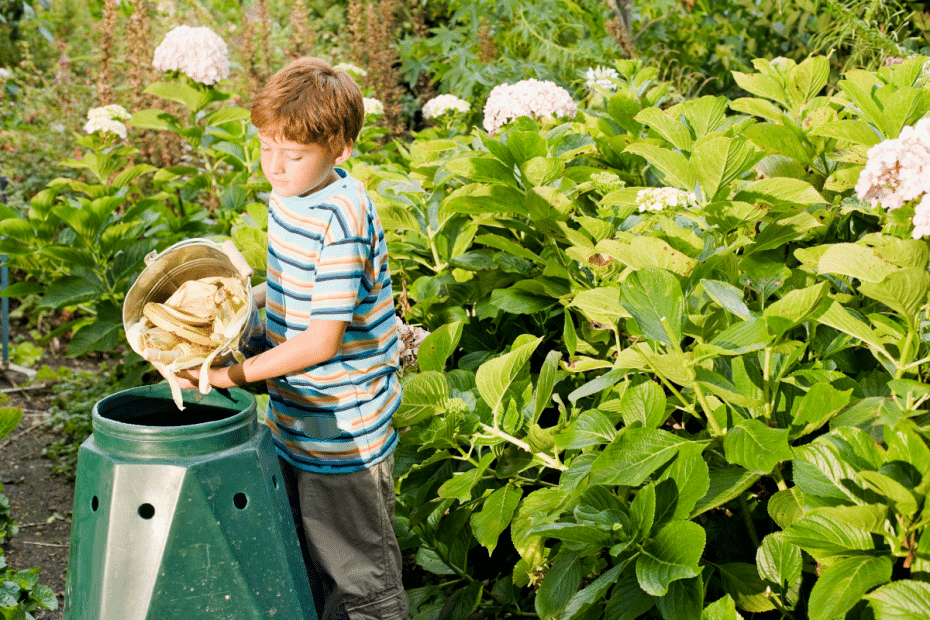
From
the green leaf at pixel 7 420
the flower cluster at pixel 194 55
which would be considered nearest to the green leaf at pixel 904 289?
the green leaf at pixel 7 420

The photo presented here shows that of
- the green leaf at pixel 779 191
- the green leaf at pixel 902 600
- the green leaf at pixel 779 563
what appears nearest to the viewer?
the green leaf at pixel 902 600

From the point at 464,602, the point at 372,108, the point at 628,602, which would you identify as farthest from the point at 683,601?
the point at 372,108

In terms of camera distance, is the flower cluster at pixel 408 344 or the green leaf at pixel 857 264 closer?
the green leaf at pixel 857 264

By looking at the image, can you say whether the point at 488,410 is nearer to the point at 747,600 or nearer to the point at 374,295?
the point at 374,295

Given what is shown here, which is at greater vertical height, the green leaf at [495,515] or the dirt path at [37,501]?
the green leaf at [495,515]

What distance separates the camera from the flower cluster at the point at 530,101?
2582 millimetres

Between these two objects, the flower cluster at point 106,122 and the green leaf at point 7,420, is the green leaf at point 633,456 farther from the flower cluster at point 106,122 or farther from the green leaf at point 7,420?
the flower cluster at point 106,122

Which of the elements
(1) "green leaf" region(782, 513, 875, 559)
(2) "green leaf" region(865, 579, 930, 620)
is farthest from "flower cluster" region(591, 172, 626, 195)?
(2) "green leaf" region(865, 579, 930, 620)

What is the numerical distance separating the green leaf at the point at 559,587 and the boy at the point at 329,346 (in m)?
0.34

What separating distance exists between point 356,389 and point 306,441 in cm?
14

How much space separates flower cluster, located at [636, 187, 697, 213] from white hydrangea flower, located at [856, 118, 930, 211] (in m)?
0.32

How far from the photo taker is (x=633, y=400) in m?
1.38

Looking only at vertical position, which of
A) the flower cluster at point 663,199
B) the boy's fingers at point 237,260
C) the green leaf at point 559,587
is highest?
the flower cluster at point 663,199

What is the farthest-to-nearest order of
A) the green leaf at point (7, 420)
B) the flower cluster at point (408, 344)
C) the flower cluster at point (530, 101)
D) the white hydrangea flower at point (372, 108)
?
the white hydrangea flower at point (372, 108), the flower cluster at point (530, 101), the flower cluster at point (408, 344), the green leaf at point (7, 420)
